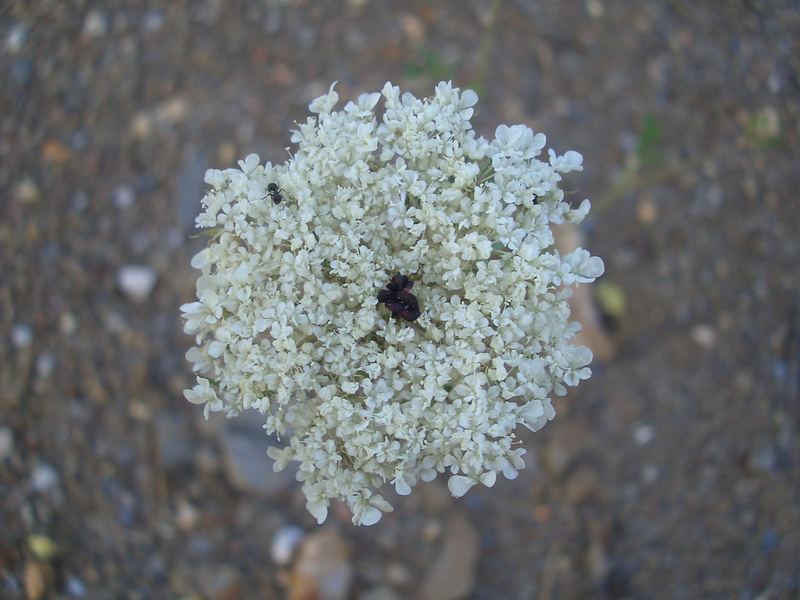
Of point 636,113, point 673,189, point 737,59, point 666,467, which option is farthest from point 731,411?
point 737,59

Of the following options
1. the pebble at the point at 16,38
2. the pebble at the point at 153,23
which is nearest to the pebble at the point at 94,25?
the pebble at the point at 153,23

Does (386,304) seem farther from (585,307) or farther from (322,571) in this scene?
(585,307)

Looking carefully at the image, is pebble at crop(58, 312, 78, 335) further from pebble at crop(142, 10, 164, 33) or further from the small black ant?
the small black ant

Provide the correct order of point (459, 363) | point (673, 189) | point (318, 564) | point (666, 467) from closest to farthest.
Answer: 1. point (459, 363)
2. point (318, 564)
3. point (666, 467)
4. point (673, 189)

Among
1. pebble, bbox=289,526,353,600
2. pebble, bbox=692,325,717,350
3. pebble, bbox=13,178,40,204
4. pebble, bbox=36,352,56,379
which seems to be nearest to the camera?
pebble, bbox=289,526,353,600

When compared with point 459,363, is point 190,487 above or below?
above

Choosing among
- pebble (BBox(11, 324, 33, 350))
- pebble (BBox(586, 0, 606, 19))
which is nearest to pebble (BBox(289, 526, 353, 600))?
pebble (BBox(11, 324, 33, 350))

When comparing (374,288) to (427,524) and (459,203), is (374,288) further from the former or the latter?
(427,524)

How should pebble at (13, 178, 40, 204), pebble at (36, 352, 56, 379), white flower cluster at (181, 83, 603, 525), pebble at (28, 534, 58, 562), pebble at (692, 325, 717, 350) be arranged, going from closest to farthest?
white flower cluster at (181, 83, 603, 525) < pebble at (28, 534, 58, 562) < pebble at (36, 352, 56, 379) < pebble at (692, 325, 717, 350) < pebble at (13, 178, 40, 204)
